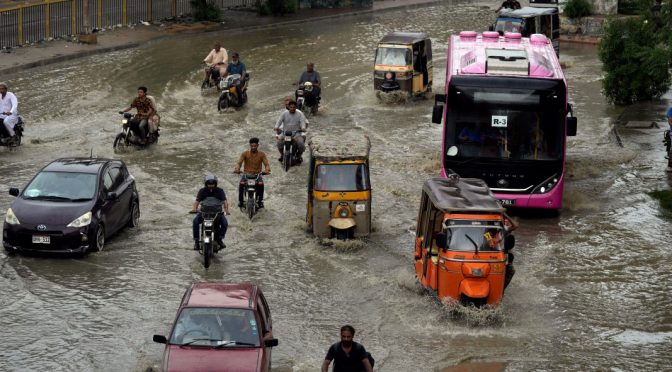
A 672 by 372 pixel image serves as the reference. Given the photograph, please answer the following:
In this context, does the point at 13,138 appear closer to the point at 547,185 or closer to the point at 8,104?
the point at 8,104

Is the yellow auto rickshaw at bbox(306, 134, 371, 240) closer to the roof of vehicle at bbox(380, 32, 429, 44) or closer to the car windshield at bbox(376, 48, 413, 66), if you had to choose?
the car windshield at bbox(376, 48, 413, 66)

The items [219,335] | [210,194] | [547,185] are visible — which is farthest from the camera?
[547,185]

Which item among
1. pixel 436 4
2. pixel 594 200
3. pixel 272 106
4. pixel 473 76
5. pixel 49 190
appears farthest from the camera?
pixel 436 4

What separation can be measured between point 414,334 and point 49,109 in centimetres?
1839

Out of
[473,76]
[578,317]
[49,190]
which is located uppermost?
[473,76]

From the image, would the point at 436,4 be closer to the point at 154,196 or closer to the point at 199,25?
the point at 199,25

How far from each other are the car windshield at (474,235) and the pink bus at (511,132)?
6051 millimetres

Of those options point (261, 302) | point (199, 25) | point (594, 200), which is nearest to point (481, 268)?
point (261, 302)

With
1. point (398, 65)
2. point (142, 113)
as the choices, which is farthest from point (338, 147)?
point (398, 65)

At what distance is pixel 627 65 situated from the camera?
36.5 metres

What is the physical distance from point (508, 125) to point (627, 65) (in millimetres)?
13983

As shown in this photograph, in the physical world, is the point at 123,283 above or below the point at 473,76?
below

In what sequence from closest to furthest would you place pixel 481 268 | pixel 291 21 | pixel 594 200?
pixel 481 268 < pixel 594 200 < pixel 291 21

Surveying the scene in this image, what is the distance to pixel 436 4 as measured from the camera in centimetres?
6531
